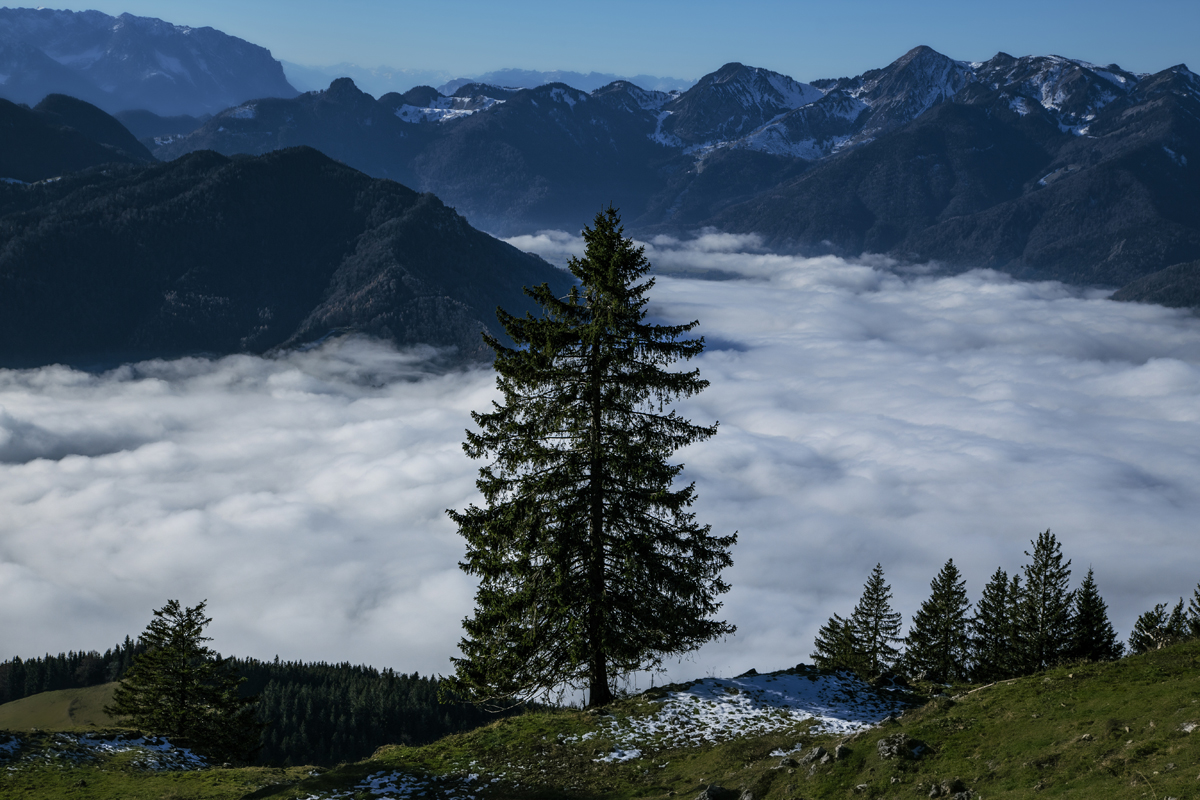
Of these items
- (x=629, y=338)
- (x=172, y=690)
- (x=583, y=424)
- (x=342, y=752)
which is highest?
(x=629, y=338)

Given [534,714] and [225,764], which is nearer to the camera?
[534,714]

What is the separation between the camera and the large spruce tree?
83.9ft

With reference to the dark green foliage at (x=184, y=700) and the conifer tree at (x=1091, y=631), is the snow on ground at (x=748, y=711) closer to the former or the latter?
the dark green foliage at (x=184, y=700)

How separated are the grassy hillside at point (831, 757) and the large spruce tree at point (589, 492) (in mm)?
2608

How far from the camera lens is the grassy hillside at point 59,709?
11456cm

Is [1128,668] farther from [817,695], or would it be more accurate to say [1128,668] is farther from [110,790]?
[110,790]

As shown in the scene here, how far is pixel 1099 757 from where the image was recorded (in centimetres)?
1505

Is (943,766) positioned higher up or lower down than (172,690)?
lower down

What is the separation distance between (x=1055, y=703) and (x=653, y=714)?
11037 millimetres

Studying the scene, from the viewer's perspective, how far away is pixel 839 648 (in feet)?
218

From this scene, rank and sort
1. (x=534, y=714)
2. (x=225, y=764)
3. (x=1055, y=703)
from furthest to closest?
(x=225, y=764) → (x=534, y=714) → (x=1055, y=703)

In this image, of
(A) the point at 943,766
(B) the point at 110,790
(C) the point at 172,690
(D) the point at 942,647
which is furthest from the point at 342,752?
(A) the point at 943,766

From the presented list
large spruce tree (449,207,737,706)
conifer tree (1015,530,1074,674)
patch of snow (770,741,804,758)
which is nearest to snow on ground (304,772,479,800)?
large spruce tree (449,207,737,706)

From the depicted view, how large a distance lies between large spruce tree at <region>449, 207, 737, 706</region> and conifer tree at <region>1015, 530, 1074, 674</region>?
119ft
